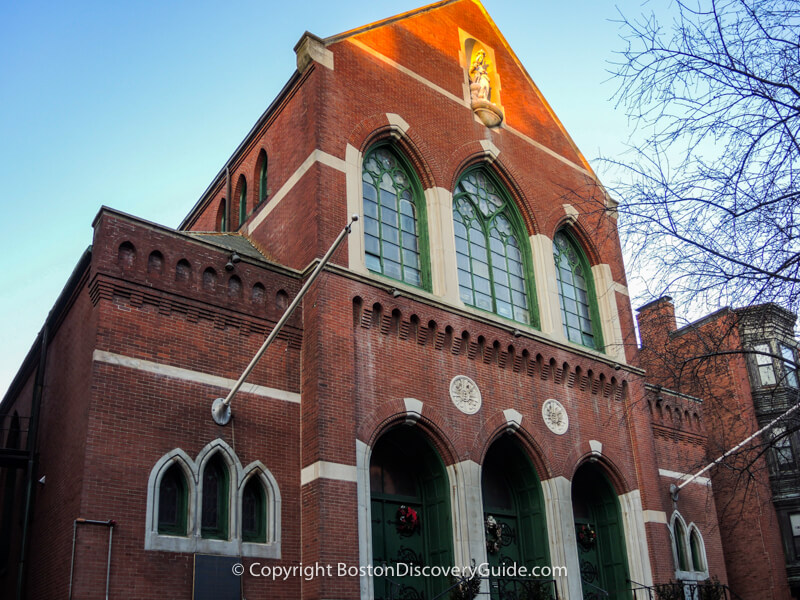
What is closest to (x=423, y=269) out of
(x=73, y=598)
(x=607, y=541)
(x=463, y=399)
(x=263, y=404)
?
(x=463, y=399)

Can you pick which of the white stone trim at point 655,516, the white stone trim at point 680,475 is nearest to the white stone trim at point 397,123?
the white stone trim at point 655,516

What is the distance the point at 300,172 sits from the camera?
17516 mm

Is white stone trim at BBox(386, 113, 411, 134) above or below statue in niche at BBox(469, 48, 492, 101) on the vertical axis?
below

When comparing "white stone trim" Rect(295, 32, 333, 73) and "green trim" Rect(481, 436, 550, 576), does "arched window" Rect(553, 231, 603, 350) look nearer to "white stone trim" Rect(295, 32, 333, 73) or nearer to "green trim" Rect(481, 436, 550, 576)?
"green trim" Rect(481, 436, 550, 576)

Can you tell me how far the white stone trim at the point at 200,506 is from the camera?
12.8 metres

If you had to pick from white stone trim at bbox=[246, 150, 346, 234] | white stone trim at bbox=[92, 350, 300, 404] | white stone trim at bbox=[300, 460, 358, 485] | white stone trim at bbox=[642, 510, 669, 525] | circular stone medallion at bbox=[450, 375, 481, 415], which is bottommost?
white stone trim at bbox=[642, 510, 669, 525]

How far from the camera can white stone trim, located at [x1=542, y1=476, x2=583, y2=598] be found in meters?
17.2

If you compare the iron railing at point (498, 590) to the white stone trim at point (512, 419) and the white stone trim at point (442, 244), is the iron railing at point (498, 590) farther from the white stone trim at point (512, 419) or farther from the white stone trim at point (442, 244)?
the white stone trim at point (442, 244)

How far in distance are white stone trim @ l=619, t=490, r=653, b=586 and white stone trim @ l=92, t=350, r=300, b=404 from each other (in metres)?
8.87

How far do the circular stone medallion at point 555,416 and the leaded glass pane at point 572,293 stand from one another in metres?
2.51

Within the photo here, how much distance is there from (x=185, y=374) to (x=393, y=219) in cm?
614

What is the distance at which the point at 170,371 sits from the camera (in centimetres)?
1397

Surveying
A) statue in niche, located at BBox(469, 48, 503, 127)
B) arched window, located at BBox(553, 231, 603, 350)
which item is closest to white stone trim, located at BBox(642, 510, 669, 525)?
arched window, located at BBox(553, 231, 603, 350)

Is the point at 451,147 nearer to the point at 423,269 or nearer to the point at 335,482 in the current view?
the point at 423,269
